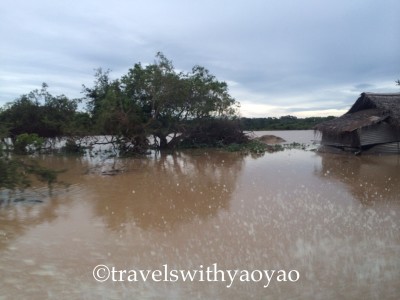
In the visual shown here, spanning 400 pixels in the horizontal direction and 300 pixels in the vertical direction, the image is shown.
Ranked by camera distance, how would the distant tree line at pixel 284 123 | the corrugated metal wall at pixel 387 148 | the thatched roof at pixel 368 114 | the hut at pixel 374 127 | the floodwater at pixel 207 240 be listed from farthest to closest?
the distant tree line at pixel 284 123 → the corrugated metal wall at pixel 387 148 → the hut at pixel 374 127 → the thatched roof at pixel 368 114 → the floodwater at pixel 207 240

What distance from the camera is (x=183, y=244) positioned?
18.6 feet

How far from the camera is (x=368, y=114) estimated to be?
62.1 feet

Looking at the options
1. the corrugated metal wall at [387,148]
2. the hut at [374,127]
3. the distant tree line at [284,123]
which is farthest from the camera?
the distant tree line at [284,123]

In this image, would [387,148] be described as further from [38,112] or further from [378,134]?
[38,112]

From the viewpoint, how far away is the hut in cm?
1783

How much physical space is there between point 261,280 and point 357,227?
2786 mm

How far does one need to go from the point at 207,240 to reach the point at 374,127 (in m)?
15.6

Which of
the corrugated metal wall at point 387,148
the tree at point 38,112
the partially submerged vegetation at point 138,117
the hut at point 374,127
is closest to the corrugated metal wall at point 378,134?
the hut at point 374,127

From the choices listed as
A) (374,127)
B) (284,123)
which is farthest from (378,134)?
(284,123)

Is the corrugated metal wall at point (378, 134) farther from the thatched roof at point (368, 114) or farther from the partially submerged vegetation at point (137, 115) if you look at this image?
the partially submerged vegetation at point (137, 115)

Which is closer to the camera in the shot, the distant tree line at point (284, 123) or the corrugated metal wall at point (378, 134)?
the corrugated metal wall at point (378, 134)

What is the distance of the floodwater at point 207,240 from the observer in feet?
13.8

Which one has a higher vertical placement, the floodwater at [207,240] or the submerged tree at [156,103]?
the submerged tree at [156,103]

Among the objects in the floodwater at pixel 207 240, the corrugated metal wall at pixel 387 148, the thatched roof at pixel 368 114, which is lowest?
the floodwater at pixel 207 240
